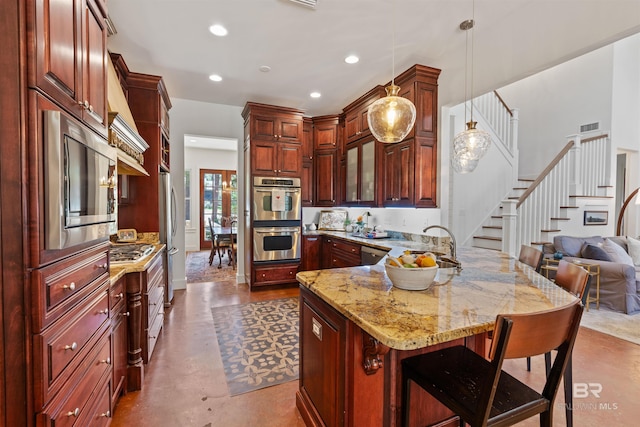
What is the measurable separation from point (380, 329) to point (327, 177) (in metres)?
4.34

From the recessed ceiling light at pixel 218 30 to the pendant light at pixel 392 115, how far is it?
170 cm

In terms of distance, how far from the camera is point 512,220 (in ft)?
13.0

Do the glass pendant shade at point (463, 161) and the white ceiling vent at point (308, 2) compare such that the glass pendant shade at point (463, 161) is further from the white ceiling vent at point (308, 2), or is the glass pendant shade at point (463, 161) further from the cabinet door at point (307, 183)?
the cabinet door at point (307, 183)

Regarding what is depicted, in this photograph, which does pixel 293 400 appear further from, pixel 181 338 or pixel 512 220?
pixel 512 220

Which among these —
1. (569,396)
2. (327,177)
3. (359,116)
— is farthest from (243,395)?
(359,116)

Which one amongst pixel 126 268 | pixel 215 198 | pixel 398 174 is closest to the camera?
pixel 126 268

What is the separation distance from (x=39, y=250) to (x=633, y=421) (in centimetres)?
322

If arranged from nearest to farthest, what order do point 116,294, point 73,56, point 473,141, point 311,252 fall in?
point 73,56 < point 116,294 < point 473,141 < point 311,252

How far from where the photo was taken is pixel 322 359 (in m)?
1.52

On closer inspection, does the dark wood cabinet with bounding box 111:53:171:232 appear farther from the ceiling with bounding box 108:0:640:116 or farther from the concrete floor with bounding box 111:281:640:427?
the concrete floor with bounding box 111:281:640:427

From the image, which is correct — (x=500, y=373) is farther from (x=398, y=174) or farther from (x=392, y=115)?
(x=398, y=174)

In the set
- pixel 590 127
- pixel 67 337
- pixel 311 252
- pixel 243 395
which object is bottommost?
pixel 243 395

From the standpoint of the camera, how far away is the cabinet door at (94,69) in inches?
50.7

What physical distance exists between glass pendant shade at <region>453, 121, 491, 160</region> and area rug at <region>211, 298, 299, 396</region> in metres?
2.69
